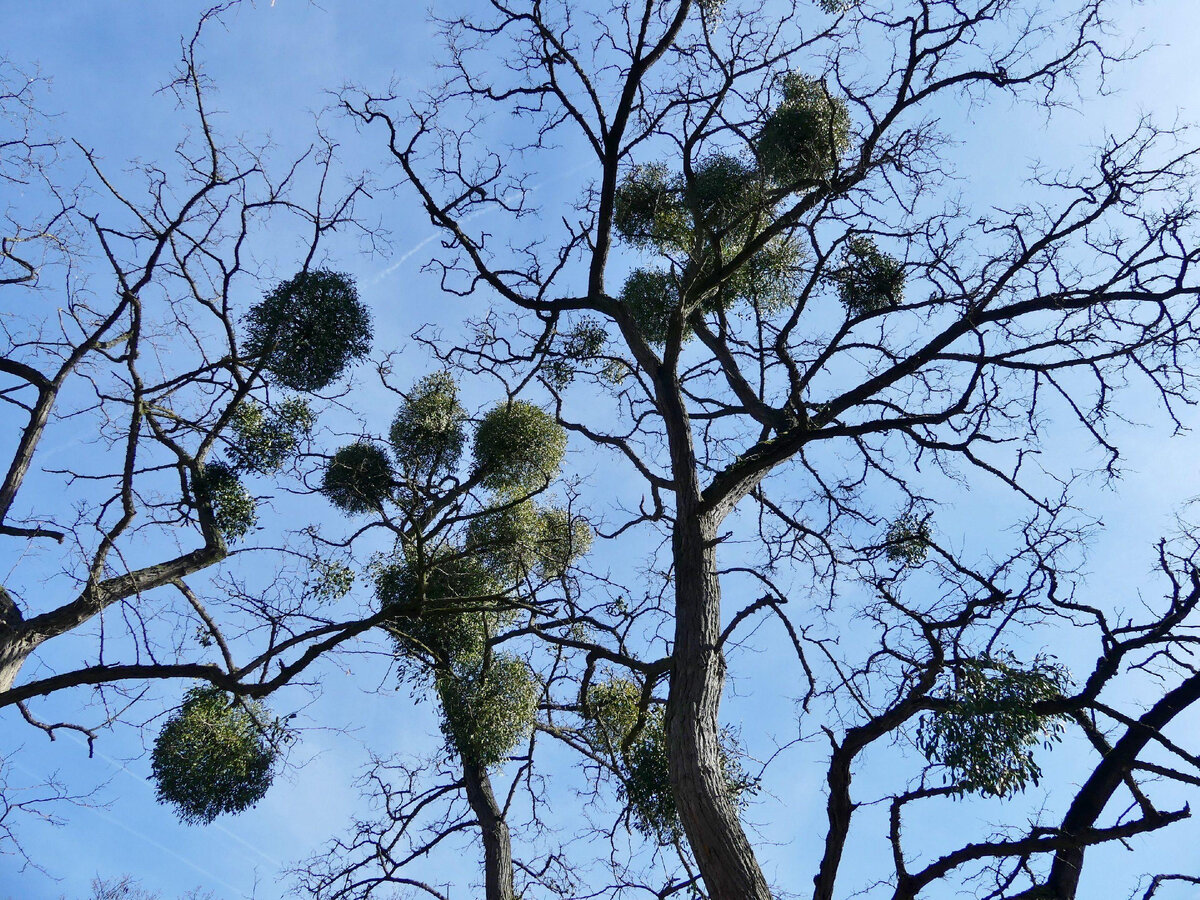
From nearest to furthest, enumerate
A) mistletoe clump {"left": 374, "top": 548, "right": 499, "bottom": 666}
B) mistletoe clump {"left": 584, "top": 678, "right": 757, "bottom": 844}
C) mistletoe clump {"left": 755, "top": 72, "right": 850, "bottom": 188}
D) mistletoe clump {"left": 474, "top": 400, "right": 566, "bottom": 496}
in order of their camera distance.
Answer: mistletoe clump {"left": 584, "top": 678, "right": 757, "bottom": 844} → mistletoe clump {"left": 755, "top": 72, "right": 850, "bottom": 188} → mistletoe clump {"left": 374, "top": 548, "right": 499, "bottom": 666} → mistletoe clump {"left": 474, "top": 400, "right": 566, "bottom": 496}

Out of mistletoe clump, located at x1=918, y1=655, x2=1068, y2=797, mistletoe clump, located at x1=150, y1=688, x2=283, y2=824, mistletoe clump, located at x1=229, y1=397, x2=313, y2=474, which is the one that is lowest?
mistletoe clump, located at x1=918, y1=655, x2=1068, y2=797

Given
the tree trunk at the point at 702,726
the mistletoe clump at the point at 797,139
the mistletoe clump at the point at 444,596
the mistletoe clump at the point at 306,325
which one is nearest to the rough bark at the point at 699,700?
the tree trunk at the point at 702,726

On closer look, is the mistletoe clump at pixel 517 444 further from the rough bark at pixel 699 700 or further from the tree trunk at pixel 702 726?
the tree trunk at pixel 702 726

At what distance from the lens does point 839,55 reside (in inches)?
199

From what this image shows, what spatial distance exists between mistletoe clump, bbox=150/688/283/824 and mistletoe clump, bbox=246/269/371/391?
221 cm

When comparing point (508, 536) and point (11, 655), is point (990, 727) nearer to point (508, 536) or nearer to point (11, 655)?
point (508, 536)

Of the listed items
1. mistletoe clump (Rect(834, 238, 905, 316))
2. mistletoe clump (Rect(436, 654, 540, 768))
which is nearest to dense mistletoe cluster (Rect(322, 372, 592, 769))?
mistletoe clump (Rect(436, 654, 540, 768))

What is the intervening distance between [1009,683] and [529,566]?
3.91m

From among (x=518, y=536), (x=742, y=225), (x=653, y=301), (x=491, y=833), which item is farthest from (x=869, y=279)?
(x=491, y=833)

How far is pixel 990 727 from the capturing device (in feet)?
11.5

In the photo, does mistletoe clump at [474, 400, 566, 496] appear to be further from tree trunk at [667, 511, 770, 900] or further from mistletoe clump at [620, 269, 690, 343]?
tree trunk at [667, 511, 770, 900]

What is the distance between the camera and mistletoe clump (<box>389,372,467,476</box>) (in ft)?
21.9

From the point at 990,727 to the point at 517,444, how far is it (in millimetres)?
3951

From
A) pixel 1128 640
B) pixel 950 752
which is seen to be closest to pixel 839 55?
pixel 1128 640
